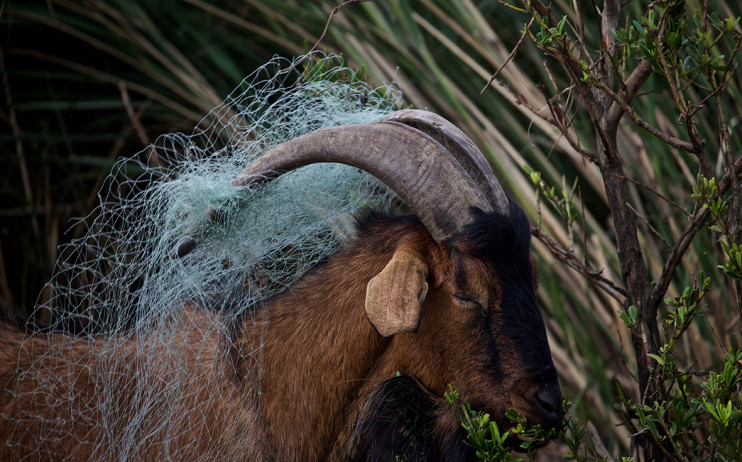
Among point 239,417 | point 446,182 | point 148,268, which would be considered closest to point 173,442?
point 239,417

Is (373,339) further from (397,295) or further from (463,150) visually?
(463,150)

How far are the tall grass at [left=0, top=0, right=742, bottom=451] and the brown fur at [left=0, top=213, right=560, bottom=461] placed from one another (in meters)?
1.21

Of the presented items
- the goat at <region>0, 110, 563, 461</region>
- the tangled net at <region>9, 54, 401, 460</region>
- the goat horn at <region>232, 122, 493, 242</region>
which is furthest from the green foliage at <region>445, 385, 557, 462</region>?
the tangled net at <region>9, 54, 401, 460</region>

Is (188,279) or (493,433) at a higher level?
(188,279)

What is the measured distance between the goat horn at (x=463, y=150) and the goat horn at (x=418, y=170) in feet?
0.14

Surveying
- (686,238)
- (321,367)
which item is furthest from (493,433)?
(686,238)

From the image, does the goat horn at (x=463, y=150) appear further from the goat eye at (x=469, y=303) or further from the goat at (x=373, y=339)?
the goat eye at (x=469, y=303)

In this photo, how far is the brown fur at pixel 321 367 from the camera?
1642 mm

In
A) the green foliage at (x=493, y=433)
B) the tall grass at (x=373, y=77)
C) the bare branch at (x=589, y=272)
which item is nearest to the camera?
the green foliage at (x=493, y=433)

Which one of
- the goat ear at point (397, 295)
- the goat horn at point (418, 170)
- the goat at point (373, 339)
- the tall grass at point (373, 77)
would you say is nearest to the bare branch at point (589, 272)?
the goat at point (373, 339)

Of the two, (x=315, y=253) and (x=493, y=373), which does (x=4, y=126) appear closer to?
(x=315, y=253)

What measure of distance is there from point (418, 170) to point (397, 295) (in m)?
0.28

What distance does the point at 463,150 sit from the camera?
5.85 ft

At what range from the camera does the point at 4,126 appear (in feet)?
12.5
